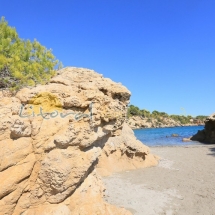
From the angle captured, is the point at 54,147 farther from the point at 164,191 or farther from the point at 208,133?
the point at 208,133

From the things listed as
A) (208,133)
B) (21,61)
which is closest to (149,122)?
(208,133)

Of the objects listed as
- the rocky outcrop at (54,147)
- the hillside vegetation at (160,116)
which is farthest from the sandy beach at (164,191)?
the hillside vegetation at (160,116)

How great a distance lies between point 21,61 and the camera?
8250 millimetres

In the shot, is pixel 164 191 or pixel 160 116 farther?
pixel 160 116

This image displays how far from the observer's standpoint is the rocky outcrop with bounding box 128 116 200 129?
8522 cm

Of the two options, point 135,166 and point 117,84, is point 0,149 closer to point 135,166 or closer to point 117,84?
point 117,84

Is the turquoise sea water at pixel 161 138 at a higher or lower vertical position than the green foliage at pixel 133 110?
lower

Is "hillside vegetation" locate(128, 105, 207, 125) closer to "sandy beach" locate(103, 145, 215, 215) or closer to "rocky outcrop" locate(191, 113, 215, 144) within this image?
"rocky outcrop" locate(191, 113, 215, 144)

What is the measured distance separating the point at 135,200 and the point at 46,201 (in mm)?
3400

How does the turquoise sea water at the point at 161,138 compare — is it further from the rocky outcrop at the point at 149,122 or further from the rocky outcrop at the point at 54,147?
the rocky outcrop at the point at 149,122

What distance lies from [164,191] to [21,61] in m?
6.91

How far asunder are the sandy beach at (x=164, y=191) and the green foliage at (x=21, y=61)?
4806 millimetres

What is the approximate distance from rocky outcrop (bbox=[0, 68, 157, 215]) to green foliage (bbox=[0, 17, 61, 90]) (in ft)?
9.90

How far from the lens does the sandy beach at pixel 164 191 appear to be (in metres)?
6.09
